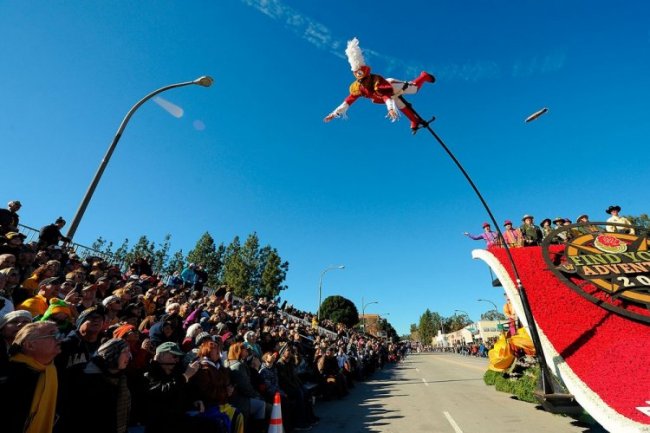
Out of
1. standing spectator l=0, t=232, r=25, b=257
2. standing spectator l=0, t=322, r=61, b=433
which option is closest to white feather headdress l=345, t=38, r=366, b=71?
standing spectator l=0, t=322, r=61, b=433

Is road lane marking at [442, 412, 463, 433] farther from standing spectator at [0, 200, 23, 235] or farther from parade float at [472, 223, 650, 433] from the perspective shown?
standing spectator at [0, 200, 23, 235]

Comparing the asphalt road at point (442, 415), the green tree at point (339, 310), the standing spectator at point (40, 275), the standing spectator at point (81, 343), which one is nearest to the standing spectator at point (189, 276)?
the asphalt road at point (442, 415)

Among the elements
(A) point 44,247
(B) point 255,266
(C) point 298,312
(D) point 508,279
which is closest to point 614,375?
(D) point 508,279

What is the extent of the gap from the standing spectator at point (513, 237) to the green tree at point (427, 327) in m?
126

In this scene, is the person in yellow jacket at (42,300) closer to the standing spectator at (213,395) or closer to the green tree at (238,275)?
the standing spectator at (213,395)

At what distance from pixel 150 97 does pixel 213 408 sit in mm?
7540

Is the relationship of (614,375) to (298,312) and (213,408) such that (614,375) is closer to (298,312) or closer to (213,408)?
(213,408)

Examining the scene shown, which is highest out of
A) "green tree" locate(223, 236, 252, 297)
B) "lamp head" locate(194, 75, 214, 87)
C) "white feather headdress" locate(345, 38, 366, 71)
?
"green tree" locate(223, 236, 252, 297)

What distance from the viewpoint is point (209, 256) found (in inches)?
2338

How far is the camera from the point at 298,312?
32375mm

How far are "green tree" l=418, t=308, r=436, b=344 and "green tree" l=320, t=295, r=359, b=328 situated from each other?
72.0 metres

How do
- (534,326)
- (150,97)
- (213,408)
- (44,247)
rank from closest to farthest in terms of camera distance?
(213,408), (534,326), (150,97), (44,247)

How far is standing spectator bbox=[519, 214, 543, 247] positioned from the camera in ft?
43.6

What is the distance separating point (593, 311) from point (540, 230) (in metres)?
5.71
